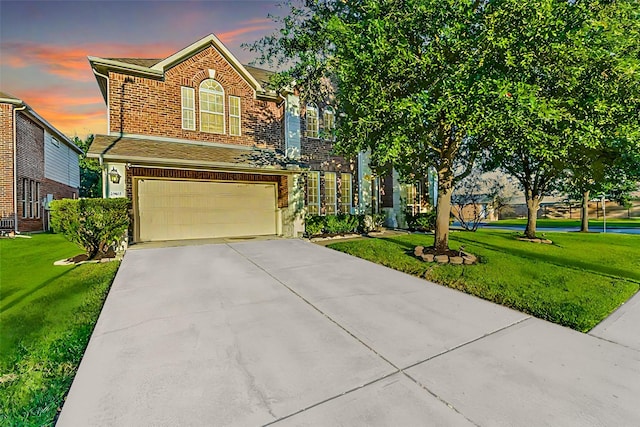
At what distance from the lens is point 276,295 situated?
17.2ft

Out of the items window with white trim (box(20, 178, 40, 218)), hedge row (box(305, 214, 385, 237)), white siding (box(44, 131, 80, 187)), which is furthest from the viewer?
white siding (box(44, 131, 80, 187))

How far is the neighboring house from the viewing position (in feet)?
47.0

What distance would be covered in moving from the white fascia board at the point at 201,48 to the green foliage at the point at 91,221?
542cm

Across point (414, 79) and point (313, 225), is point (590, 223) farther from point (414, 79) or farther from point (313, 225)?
point (414, 79)

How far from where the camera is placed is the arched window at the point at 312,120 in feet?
44.7

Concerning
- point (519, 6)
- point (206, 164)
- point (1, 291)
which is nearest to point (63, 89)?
point (206, 164)

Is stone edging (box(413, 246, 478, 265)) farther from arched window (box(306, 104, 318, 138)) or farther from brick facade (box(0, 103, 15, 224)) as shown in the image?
brick facade (box(0, 103, 15, 224))

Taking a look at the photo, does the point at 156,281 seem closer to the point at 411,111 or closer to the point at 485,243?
the point at 411,111

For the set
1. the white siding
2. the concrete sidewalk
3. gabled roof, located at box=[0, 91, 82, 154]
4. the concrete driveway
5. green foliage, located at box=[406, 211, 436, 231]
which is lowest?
the concrete sidewalk

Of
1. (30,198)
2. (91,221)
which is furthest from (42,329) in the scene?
(30,198)

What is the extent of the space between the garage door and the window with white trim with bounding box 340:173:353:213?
3445 millimetres

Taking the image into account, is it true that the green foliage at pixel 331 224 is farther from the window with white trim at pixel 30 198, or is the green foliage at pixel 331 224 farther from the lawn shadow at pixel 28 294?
the window with white trim at pixel 30 198

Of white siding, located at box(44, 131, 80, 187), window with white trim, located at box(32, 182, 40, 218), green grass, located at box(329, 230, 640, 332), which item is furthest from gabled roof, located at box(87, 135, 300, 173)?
white siding, located at box(44, 131, 80, 187)

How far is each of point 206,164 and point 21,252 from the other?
24.4 ft
